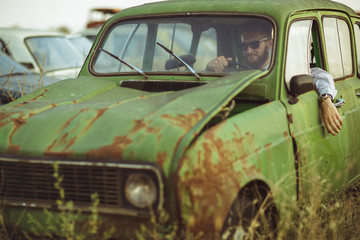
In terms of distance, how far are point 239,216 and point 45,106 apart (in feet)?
4.87

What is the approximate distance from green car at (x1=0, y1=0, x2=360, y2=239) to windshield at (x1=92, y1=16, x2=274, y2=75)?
0.01 metres

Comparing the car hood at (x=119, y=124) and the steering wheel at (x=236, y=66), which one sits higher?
the steering wheel at (x=236, y=66)

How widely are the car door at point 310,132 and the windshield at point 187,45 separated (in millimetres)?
259

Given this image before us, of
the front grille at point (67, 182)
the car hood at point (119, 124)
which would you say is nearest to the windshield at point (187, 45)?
the car hood at point (119, 124)

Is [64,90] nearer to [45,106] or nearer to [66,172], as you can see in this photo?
[45,106]

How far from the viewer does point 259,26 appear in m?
4.79

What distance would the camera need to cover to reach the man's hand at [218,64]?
4748mm

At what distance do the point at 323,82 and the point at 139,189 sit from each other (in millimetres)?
2117

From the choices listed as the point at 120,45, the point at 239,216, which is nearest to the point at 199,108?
the point at 239,216

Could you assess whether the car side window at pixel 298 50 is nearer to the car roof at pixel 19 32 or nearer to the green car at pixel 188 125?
the green car at pixel 188 125

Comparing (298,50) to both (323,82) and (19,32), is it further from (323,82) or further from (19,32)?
(19,32)

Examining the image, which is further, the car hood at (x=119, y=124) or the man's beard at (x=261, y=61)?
the man's beard at (x=261, y=61)

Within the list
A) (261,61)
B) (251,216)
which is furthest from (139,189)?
(261,61)

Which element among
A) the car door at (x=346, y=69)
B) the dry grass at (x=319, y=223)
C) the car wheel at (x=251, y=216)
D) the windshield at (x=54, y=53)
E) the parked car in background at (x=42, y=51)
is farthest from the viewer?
the windshield at (x=54, y=53)
